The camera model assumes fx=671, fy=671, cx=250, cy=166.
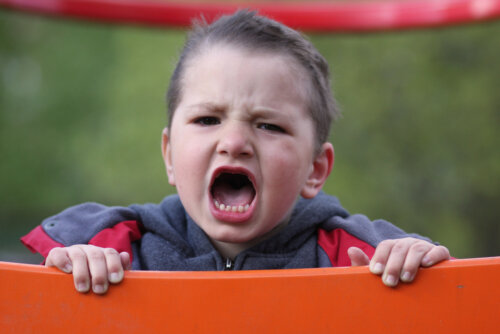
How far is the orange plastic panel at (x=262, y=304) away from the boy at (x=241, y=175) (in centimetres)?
14

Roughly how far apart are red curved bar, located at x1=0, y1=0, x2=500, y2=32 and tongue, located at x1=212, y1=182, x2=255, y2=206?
3.88 feet

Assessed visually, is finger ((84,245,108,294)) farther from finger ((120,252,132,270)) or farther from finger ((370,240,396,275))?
finger ((370,240,396,275))

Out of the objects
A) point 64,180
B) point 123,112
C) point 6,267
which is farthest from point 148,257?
point 64,180

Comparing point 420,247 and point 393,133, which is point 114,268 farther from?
point 393,133

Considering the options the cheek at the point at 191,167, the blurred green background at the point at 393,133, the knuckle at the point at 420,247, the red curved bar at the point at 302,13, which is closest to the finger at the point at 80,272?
the cheek at the point at 191,167

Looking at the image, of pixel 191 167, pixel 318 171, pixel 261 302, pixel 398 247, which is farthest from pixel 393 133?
pixel 261 302

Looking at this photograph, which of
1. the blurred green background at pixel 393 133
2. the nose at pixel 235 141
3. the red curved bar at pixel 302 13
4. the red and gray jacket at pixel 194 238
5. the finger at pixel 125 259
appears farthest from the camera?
the blurred green background at pixel 393 133

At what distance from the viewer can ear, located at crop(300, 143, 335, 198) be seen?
3.75ft

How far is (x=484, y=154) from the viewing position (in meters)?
5.84

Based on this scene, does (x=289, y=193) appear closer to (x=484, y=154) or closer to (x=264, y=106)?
(x=264, y=106)

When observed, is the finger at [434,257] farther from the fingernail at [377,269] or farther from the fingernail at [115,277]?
the fingernail at [115,277]

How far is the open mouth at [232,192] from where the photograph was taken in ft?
3.22

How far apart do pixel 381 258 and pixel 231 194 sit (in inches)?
12.7

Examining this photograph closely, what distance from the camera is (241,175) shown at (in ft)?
3.41
